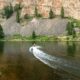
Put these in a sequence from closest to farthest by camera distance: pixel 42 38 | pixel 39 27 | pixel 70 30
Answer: pixel 70 30
pixel 42 38
pixel 39 27

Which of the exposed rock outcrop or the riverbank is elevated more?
the exposed rock outcrop

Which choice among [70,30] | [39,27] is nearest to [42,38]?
[70,30]

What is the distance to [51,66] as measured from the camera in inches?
2438

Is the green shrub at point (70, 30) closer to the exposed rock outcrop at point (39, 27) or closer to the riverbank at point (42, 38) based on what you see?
the riverbank at point (42, 38)

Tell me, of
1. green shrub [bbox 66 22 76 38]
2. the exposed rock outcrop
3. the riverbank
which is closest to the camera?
the riverbank

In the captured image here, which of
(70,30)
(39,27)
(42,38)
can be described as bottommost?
(42,38)

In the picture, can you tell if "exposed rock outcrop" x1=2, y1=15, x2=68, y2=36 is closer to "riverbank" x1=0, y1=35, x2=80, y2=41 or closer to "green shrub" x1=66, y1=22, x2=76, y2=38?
"green shrub" x1=66, y1=22, x2=76, y2=38

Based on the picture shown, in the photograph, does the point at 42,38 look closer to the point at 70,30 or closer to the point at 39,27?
the point at 70,30

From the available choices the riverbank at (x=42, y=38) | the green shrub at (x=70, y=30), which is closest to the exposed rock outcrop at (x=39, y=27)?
the green shrub at (x=70, y=30)

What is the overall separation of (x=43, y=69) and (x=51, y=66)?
2143 mm

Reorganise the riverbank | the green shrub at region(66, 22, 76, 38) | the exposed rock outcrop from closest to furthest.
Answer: the riverbank → the green shrub at region(66, 22, 76, 38) → the exposed rock outcrop

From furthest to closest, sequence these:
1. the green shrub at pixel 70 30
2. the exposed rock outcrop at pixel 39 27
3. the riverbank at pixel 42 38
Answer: the exposed rock outcrop at pixel 39 27
the green shrub at pixel 70 30
the riverbank at pixel 42 38

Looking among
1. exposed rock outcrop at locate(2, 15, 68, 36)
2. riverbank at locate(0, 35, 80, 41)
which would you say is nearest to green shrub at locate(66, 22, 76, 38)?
riverbank at locate(0, 35, 80, 41)

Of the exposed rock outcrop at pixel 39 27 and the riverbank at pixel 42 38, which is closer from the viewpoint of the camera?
the riverbank at pixel 42 38
